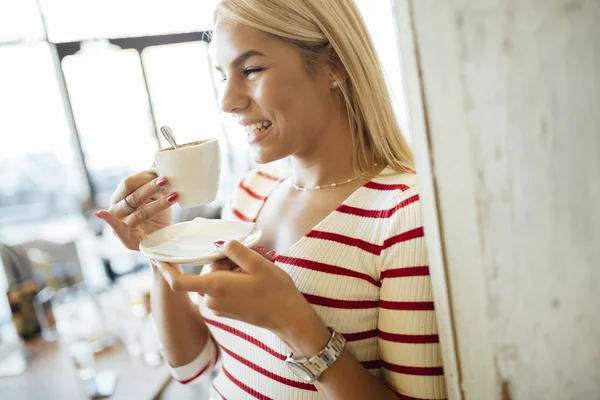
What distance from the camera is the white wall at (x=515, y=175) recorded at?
0.28 metres

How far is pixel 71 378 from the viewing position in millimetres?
1541

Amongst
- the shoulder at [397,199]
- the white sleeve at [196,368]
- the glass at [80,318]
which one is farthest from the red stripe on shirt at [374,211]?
the glass at [80,318]

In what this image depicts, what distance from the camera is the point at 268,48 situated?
95 cm

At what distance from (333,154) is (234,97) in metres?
0.26

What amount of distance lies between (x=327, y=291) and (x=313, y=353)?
0.48 feet

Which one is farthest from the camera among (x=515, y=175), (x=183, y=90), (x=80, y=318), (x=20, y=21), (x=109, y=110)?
(x=183, y=90)

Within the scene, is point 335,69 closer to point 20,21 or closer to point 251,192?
point 251,192

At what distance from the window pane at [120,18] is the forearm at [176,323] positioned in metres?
2.33

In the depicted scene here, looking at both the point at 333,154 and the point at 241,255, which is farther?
the point at 333,154

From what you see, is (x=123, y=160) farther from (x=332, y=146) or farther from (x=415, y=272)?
(x=415, y=272)

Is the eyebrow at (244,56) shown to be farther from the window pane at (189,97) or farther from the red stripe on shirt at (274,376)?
the window pane at (189,97)

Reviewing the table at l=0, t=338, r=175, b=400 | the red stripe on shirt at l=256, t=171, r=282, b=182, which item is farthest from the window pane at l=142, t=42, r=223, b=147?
the red stripe on shirt at l=256, t=171, r=282, b=182

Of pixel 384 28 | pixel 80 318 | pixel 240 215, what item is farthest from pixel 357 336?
pixel 384 28

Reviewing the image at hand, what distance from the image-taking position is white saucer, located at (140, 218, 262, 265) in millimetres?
738
